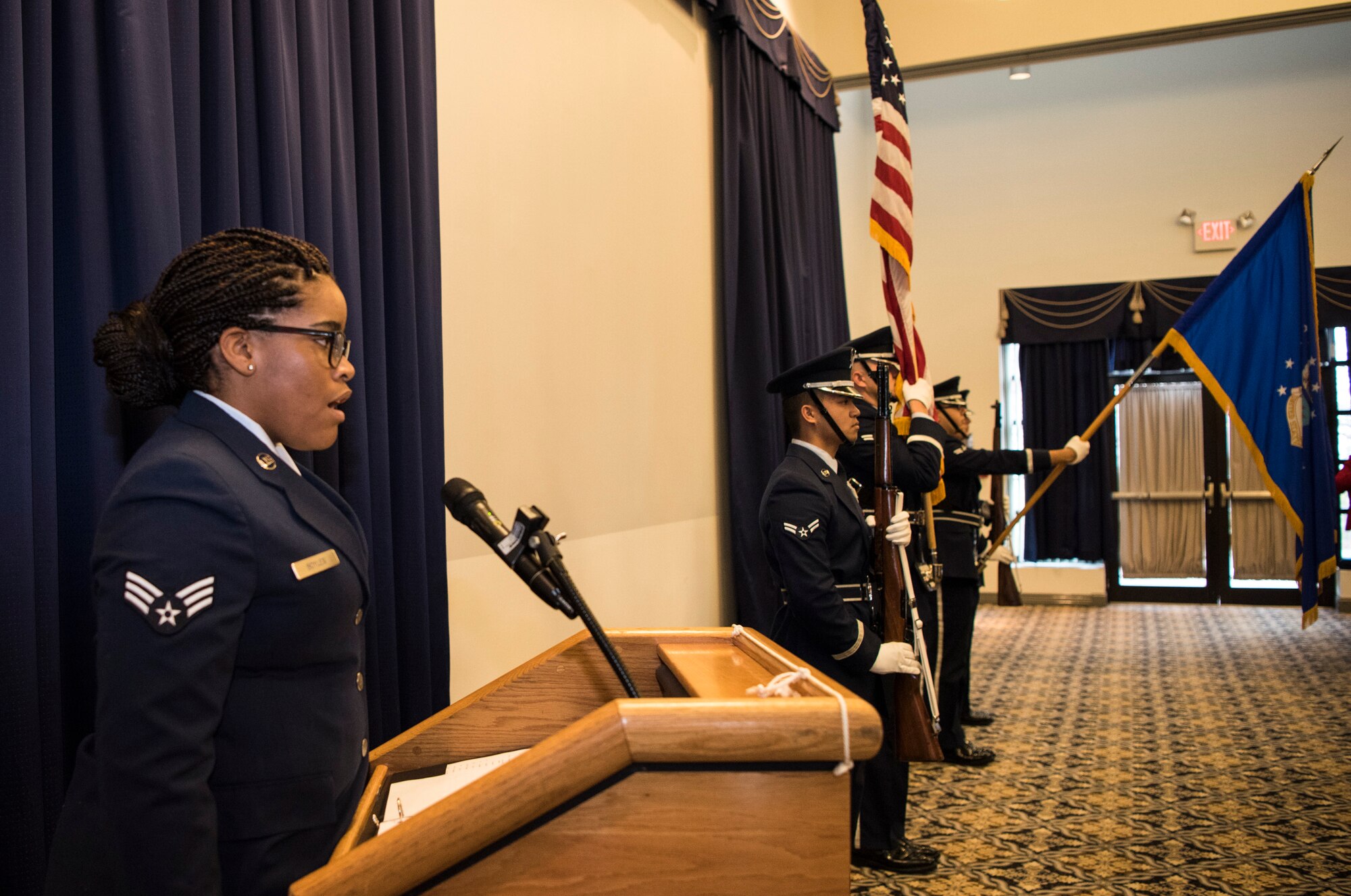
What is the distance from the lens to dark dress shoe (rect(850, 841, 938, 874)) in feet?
9.11

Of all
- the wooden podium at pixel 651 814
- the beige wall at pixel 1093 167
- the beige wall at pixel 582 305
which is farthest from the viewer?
the beige wall at pixel 1093 167

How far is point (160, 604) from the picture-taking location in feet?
2.99

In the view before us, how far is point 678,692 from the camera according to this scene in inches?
47.9

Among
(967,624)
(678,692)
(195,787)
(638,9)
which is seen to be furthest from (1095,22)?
(195,787)

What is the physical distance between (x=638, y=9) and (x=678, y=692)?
9.75 ft

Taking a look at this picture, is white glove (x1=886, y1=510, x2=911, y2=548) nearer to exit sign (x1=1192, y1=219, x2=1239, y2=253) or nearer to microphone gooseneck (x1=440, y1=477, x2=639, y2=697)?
microphone gooseneck (x1=440, y1=477, x2=639, y2=697)

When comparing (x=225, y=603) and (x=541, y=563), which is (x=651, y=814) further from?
(x=225, y=603)

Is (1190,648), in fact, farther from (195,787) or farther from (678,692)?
(195,787)

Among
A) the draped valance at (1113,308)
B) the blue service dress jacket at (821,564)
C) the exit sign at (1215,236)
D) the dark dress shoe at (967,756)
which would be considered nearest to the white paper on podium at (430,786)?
the blue service dress jacket at (821,564)

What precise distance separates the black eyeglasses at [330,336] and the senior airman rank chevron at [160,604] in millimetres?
313

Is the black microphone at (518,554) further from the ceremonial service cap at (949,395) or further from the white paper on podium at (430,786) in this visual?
the ceremonial service cap at (949,395)

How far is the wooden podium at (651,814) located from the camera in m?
0.84

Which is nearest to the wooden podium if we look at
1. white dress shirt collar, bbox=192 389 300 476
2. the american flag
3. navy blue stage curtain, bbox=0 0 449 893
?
white dress shirt collar, bbox=192 389 300 476

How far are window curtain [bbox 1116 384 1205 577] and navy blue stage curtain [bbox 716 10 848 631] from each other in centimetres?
466
